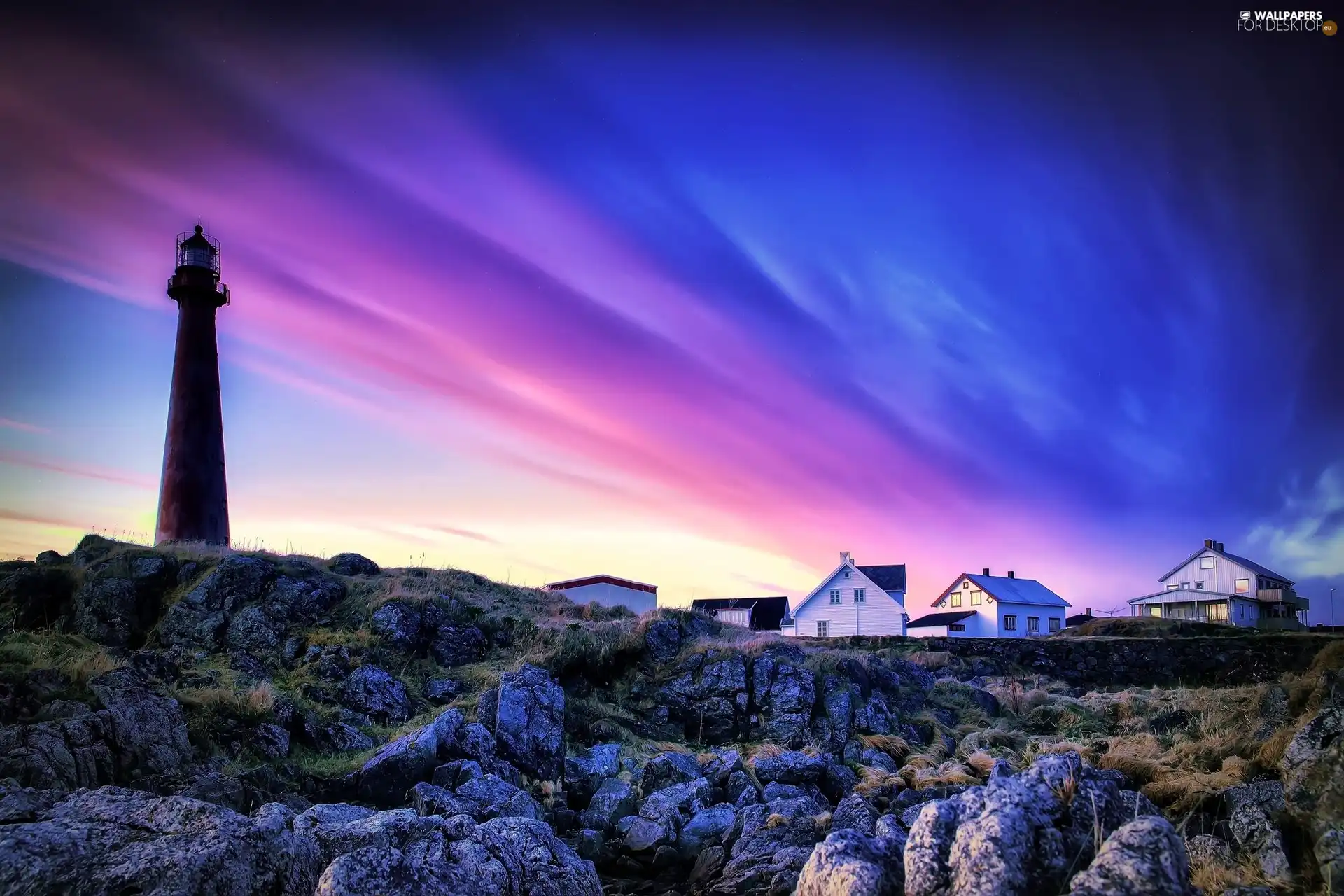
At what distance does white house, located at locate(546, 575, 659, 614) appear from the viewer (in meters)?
50.7

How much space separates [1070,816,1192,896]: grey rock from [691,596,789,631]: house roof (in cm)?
6182

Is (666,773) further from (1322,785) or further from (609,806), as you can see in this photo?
(1322,785)

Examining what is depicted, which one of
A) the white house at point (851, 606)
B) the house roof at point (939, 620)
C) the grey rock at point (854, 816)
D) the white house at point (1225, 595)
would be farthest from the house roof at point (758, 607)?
the grey rock at point (854, 816)

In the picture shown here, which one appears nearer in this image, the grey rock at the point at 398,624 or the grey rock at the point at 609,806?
the grey rock at the point at 609,806

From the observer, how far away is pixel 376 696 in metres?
22.2

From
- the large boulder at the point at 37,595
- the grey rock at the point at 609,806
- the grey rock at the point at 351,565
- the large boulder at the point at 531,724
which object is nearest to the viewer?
the grey rock at the point at 609,806

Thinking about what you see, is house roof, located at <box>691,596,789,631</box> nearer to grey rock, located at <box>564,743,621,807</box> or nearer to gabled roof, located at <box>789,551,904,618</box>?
gabled roof, located at <box>789,551,904,618</box>

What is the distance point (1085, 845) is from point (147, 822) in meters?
8.29

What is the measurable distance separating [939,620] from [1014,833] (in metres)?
61.1

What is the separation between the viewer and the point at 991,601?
62469mm

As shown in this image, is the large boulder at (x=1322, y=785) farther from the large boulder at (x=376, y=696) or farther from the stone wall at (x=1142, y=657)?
the stone wall at (x=1142, y=657)

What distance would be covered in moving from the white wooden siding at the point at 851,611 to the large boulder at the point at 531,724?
122 ft

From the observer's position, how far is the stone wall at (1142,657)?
4153cm

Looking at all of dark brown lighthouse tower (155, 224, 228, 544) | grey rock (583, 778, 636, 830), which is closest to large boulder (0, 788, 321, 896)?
grey rock (583, 778, 636, 830)
